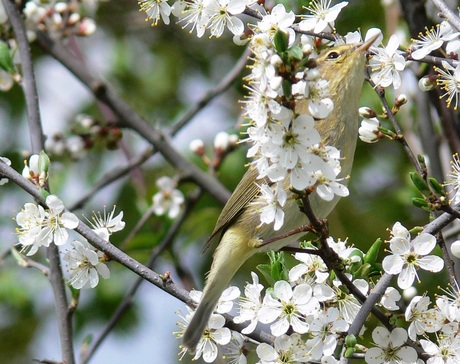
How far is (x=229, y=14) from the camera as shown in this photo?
2674 mm

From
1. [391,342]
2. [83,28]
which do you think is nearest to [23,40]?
[83,28]

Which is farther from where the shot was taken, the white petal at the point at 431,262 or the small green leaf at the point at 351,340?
the white petal at the point at 431,262

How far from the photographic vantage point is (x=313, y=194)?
3014mm

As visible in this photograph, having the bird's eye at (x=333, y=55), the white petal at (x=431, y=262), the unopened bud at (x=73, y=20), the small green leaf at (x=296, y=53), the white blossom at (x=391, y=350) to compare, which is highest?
the small green leaf at (x=296, y=53)

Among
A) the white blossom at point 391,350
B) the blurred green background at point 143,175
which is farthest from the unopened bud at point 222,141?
the white blossom at point 391,350

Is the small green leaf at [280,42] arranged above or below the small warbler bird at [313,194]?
above

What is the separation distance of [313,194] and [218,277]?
0.47 m

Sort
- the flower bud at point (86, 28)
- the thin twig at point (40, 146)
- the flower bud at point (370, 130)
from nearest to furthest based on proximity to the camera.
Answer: the flower bud at point (370, 130) → the thin twig at point (40, 146) → the flower bud at point (86, 28)

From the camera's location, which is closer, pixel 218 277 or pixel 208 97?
pixel 218 277

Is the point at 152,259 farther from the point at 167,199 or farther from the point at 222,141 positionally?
the point at 222,141

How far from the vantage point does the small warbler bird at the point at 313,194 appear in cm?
295

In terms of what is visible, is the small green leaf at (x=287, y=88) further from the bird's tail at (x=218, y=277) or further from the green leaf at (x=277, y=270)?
the bird's tail at (x=218, y=277)

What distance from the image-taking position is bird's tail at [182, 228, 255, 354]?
256 centimetres

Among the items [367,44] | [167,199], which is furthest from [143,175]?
[367,44]
